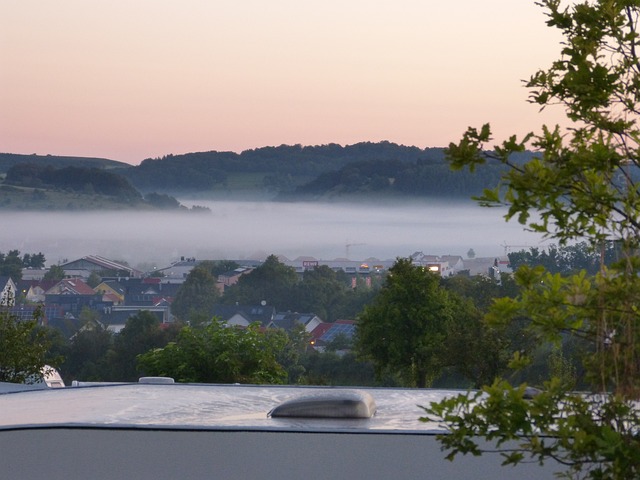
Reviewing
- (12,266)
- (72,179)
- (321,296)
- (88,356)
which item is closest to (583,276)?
(88,356)

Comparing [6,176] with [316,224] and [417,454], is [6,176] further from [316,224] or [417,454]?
[417,454]

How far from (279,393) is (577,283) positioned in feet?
22.5

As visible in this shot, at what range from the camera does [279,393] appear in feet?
33.5

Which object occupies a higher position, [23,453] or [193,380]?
[23,453]

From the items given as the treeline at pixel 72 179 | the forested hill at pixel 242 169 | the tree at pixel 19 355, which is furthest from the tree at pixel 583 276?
the treeline at pixel 72 179

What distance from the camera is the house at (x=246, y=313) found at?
48844 millimetres

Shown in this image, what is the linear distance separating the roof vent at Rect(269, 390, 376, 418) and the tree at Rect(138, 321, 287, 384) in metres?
8.60

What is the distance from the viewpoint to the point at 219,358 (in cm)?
1677

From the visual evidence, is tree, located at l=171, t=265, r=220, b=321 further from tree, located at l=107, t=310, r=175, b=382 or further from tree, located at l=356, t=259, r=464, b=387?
tree, located at l=356, t=259, r=464, b=387

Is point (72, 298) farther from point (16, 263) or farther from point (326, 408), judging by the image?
point (326, 408)

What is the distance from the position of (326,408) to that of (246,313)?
4315 centimetres

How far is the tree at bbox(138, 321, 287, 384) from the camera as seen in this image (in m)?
16.9

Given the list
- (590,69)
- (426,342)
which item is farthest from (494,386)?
(426,342)

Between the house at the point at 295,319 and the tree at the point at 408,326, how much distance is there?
24.8m
